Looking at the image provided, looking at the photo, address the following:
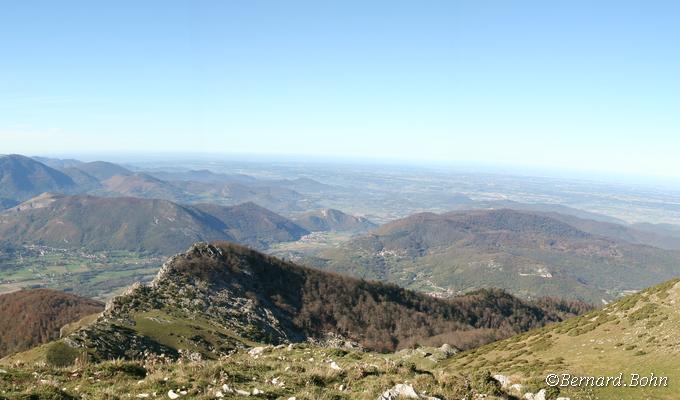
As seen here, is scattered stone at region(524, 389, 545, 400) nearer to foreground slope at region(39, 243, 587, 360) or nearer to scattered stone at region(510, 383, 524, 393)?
scattered stone at region(510, 383, 524, 393)

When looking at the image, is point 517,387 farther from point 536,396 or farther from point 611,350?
point 611,350

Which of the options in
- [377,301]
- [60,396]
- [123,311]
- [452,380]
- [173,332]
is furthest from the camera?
[377,301]

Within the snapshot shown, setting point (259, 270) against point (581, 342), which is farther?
point (259, 270)

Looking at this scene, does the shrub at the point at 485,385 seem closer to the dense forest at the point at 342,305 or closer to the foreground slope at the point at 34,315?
the dense forest at the point at 342,305

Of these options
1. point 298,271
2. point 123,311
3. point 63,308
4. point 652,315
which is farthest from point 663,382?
point 63,308

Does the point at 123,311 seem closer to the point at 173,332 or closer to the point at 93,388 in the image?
the point at 173,332

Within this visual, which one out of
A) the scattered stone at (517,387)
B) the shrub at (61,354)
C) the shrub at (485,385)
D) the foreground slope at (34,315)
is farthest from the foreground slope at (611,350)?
the foreground slope at (34,315)
